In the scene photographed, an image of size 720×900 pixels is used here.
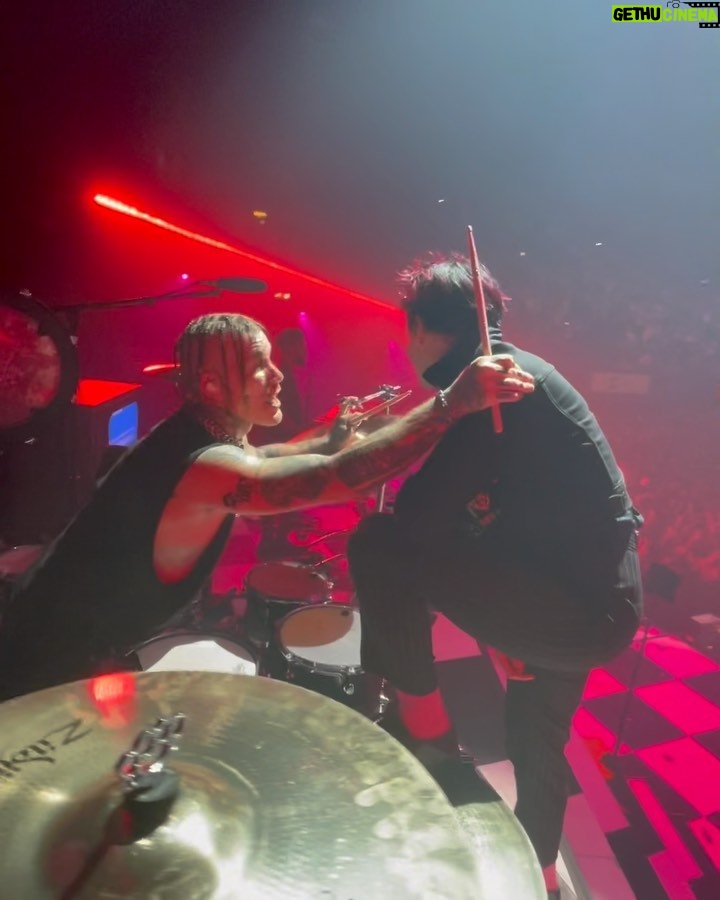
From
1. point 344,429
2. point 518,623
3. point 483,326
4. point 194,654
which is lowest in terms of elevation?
point 194,654

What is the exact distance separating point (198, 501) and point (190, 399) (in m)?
0.39

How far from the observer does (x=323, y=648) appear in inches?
84.8

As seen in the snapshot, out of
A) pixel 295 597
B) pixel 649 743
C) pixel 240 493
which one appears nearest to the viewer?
pixel 240 493

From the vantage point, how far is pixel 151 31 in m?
2.71

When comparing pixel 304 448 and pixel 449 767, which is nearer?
pixel 449 767

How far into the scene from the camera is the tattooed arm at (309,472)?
1580mm

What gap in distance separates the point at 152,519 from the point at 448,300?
3.67 ft

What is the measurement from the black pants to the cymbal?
69 cm

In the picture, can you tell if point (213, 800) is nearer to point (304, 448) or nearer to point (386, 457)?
point (386, 457)

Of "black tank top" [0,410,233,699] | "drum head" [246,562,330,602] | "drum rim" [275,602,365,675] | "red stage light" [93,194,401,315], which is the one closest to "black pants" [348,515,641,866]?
"drum rim" [275,602,365,675]

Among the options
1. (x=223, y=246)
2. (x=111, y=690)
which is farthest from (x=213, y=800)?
(x=223, y=246)

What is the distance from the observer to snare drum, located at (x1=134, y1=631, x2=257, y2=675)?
1.92 m

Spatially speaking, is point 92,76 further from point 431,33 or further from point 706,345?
point 706,345

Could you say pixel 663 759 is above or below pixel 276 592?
below
